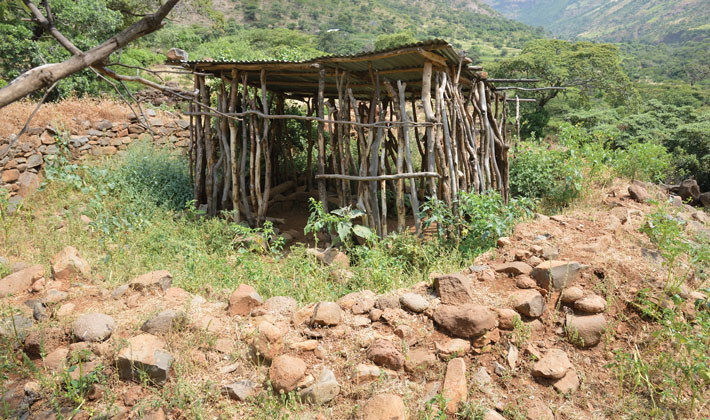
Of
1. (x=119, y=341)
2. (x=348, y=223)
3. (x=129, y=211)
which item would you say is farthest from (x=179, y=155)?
(x=119, y=341)

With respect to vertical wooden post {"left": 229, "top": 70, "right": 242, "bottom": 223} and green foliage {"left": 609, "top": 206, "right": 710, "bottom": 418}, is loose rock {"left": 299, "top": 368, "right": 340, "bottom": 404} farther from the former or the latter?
vertical wooden post {"left": 229, "top": 70, "right": 242, "bottom": 223}

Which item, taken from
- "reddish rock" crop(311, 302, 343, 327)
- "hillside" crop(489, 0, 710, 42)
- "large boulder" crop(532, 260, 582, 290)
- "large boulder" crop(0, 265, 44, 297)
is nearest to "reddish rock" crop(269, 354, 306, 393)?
"reddish rock" crop(311, 302, 343, 327)

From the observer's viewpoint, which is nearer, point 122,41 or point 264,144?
point 122,41

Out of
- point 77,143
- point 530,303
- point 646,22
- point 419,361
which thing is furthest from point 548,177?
point 646,22

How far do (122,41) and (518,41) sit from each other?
77.2m

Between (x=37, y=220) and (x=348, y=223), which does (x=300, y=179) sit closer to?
(x=348, y=223)

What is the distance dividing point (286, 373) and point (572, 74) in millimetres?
23500

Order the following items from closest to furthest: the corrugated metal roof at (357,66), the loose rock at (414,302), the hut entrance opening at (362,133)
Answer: the loose rock at (414,302) → the corrugated metal roof at (357,66) → the hut entrance opening at (362,133)

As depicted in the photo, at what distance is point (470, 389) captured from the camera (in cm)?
285

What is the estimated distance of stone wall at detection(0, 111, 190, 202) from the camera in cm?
721

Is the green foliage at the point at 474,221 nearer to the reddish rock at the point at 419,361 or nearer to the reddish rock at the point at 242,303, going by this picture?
the reddish rock at the point at 419,361

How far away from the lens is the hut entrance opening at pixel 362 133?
548 cm

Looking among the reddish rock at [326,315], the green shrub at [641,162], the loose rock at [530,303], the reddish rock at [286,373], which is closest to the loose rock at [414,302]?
the reddish rock at [326,315]

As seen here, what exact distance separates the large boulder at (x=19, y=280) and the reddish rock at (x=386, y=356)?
335 centimetres
